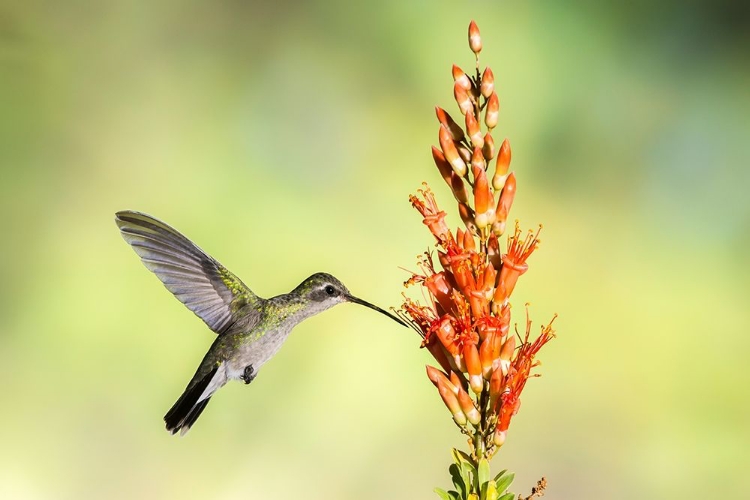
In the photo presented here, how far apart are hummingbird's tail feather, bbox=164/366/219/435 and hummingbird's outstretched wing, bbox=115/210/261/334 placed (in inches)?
5.5

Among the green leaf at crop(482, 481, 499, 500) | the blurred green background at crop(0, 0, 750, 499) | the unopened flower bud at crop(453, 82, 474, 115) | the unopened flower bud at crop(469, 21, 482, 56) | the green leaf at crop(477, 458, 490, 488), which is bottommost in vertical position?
the green leaf at crop(482, 481, 499, 500)

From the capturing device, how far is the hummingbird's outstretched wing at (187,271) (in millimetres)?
1479

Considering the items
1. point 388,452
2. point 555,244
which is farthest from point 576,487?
point 555,244

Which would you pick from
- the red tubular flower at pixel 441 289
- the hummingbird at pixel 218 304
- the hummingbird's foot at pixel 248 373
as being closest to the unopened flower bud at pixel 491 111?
the red tubular flower at pixel 441 289

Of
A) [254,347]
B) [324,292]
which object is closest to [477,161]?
[324,292]

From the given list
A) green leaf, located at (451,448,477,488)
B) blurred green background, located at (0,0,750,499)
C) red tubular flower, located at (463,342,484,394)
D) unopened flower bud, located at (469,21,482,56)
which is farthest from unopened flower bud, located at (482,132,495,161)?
blurred green background, located at (0,0,750,499)

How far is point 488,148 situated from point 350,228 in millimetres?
1855

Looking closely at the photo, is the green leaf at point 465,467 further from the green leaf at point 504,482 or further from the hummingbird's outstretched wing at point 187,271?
the hummingbird's outstretched wing at point 187,271

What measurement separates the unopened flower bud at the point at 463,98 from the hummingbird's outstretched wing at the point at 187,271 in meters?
0.70

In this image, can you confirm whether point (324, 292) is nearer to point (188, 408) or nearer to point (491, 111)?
point (188, 408)

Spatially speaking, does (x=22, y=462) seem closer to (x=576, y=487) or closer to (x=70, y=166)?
(x=70, y=166)

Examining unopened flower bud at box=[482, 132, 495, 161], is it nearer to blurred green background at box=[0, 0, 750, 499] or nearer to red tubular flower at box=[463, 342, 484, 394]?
red tubular flower at box=[463, 342, 484, 394]

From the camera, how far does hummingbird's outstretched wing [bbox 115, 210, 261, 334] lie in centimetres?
148

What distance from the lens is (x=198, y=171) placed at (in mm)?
2766
